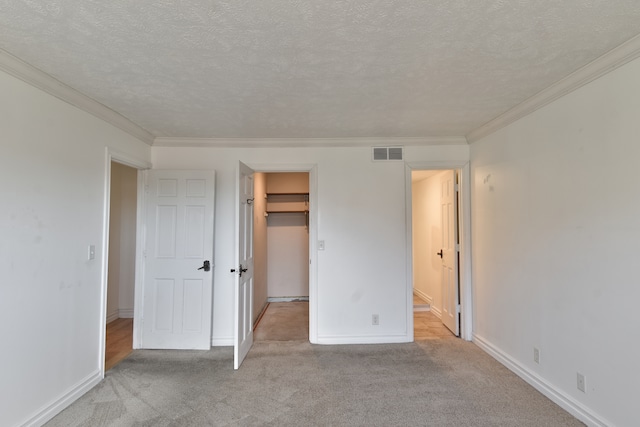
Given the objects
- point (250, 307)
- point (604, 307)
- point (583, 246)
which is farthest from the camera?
point (250, 307)

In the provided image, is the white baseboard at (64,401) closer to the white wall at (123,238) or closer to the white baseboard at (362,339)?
the white wall at (123,238)

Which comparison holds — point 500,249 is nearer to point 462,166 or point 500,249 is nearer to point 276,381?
point 462,166

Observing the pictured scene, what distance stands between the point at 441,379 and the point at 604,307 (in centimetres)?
135

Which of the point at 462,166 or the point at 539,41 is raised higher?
the point at 539,41

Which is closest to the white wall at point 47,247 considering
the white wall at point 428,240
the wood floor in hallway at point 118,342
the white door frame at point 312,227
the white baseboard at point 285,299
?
the wood floor in hallway at point 118,342

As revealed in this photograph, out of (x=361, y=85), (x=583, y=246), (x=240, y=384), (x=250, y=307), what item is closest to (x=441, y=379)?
(x=583, y=246)

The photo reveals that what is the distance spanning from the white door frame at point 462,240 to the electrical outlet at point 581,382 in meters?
1.35

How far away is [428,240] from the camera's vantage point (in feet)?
15.6

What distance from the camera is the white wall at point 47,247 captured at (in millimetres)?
1822

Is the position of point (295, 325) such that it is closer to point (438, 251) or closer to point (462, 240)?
point (438, 251)

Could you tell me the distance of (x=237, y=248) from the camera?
2.91 meters

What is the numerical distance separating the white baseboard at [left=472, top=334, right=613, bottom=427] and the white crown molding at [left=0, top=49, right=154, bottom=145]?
4328mm

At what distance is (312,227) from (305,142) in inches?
40.1

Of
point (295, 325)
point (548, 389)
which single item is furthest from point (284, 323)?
point (548, 389)
